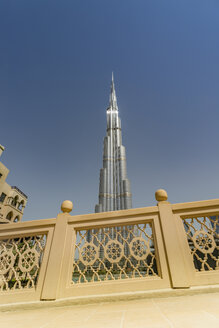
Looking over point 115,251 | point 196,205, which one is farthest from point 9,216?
point 196,205

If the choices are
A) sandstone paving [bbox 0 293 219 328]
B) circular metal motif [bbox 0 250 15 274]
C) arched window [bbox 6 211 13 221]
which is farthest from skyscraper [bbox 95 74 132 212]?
sandstone paving [bbox 0 293 219 328]

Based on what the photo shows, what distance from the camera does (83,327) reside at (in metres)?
0.93

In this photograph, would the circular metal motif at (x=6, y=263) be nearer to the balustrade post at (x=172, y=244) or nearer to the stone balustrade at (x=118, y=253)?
the stone balustrade at (x=118, y=253)

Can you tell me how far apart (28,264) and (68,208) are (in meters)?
0.78

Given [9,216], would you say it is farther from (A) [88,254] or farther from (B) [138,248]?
(B) [138,248]

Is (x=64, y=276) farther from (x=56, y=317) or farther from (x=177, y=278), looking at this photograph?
(x=177, y=278)

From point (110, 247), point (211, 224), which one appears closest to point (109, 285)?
point (110, 247)

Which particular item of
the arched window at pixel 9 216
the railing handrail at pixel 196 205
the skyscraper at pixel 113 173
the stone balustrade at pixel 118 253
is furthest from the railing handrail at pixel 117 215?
the skyscraper at pixel 113 173

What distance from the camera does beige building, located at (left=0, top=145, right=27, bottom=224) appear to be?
12965mm

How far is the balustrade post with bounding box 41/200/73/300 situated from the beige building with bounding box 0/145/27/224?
499 inches

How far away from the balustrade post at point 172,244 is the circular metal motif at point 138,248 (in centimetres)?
24

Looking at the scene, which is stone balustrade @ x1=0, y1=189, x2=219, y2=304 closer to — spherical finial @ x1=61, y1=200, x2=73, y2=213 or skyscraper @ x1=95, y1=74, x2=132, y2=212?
spherical finial @ x1=61, y1=200, x2=73, y2=213

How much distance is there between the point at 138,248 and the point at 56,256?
36.8 inches

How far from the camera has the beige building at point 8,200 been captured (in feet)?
42.5
